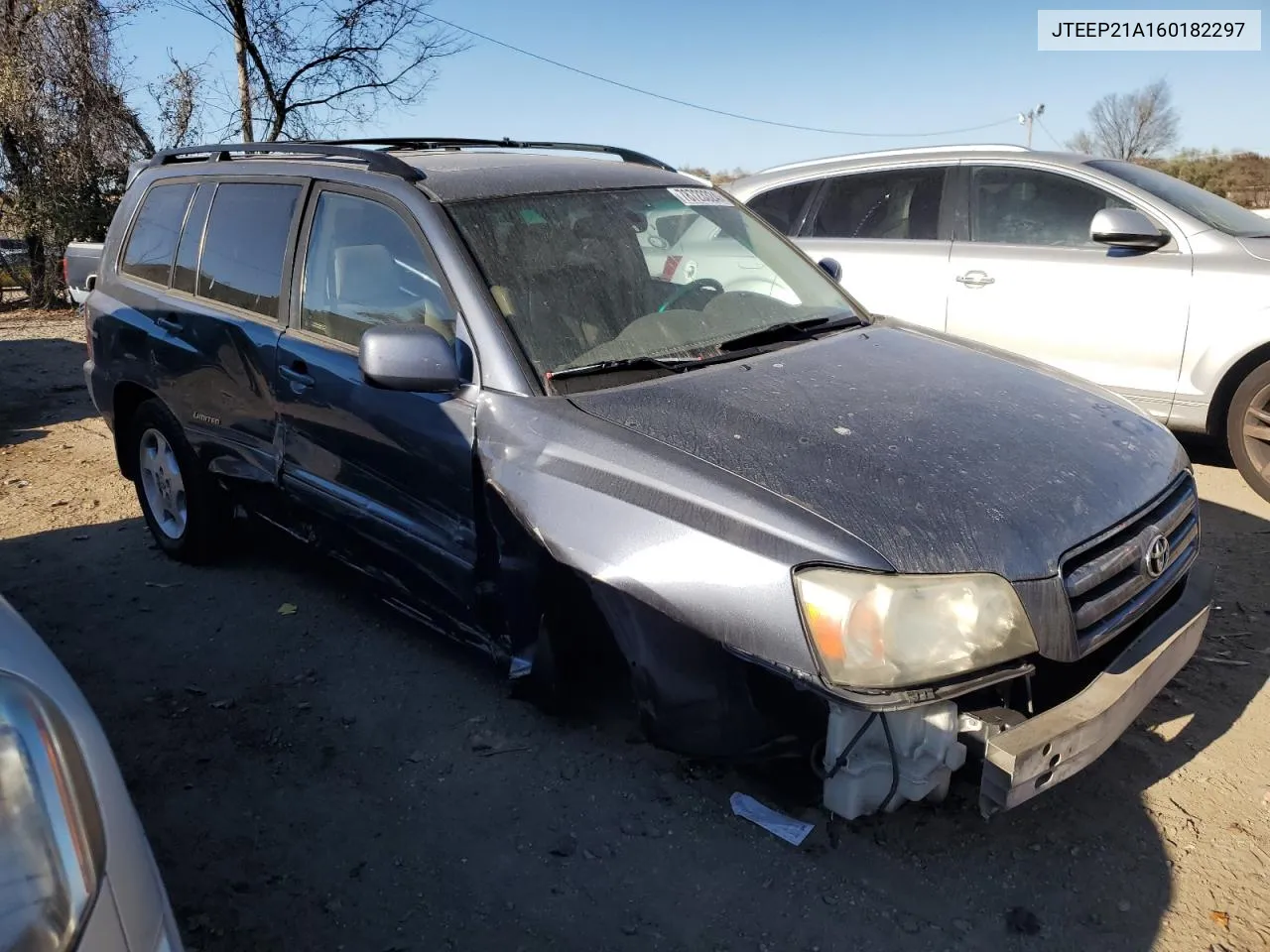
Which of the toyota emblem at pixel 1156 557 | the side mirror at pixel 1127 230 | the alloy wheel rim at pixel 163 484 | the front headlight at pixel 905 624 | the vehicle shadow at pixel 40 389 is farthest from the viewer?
the vehicle shadow at pixel 40 389

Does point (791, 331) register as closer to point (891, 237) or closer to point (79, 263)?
point (891, 237)

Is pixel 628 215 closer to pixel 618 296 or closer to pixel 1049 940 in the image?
pixel 618 296

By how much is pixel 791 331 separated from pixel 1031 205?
10.5 feet

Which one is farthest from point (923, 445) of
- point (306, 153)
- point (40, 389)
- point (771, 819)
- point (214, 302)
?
point (40, 389)

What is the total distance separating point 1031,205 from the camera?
5.86 meters

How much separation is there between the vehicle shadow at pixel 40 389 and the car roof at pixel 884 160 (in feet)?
18.2

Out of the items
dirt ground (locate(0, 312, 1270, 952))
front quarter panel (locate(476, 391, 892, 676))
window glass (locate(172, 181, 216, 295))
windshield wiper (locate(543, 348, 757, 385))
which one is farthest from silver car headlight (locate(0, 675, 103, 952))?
window glass (locate(172, 181, 216, 295))

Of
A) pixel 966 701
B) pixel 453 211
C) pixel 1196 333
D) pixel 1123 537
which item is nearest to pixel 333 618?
pixel 453 211

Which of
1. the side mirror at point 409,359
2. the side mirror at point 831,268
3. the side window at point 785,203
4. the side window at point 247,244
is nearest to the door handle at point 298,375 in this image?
the side window at point 247,244

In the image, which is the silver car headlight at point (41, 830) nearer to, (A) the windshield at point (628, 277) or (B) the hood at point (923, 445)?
(B) the hood at point (923, 445)

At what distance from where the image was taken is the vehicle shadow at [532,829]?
8.07ft

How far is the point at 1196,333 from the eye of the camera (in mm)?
5285

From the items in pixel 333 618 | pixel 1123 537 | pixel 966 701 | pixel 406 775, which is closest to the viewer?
pixel 966 701

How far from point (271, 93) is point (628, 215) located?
14.3 meters
